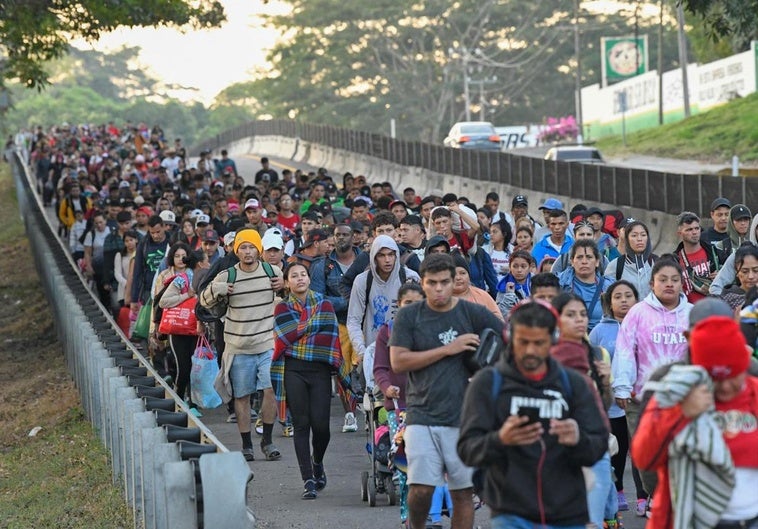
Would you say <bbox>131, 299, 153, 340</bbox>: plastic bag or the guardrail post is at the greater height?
the guardrail post

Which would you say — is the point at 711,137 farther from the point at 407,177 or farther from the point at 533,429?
the point at 533,429

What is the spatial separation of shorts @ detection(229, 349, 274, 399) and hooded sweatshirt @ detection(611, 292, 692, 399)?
4.12m

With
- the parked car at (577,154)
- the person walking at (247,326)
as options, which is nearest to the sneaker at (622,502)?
the person walking at (247,326)

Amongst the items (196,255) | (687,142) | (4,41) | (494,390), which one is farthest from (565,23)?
(494,390)

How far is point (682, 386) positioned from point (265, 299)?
7.82m

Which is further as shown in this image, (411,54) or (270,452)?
(411,54)

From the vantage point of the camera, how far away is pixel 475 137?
201ft

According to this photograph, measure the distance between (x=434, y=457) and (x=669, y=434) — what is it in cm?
263

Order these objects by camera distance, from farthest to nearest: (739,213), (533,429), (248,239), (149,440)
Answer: (739,213) < (248,239) < (149,440) < (533,429)

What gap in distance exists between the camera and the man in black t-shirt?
8.97 meters

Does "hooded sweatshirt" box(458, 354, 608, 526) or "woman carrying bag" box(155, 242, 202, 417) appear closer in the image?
"hooded sweatshirt" box(458, 354, 608, 526)

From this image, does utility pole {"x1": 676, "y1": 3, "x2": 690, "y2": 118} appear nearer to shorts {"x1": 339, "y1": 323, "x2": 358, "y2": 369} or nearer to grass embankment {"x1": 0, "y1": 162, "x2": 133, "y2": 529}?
grass embankment {"x1": 0, "y1": 162, "x2": 133, "y2": 529}

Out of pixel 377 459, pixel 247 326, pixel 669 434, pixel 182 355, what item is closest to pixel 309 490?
pixel 377 459

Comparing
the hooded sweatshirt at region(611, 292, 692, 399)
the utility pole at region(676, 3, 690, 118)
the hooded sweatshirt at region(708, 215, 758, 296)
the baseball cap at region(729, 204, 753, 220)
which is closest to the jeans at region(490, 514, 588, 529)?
the hooded sweatshirt at region(611, 292, 692, 399)
